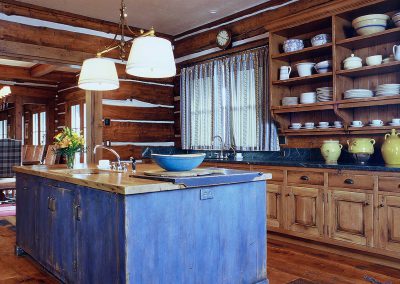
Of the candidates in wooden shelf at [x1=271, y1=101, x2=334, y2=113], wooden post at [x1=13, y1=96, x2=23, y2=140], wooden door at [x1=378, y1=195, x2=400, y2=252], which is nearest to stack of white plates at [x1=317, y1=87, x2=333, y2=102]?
wooden shelf at [x1=271, y1=101, x2=334, y2=113]

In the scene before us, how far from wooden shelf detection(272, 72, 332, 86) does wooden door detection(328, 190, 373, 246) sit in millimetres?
1228

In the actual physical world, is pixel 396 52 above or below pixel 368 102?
above

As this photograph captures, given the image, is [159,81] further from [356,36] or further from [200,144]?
[356,36]

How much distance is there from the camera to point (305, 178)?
12.3 ft

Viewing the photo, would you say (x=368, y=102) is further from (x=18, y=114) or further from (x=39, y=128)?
(x=39, y=128)

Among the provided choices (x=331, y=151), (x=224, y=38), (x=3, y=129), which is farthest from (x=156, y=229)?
(x=3, y=129)

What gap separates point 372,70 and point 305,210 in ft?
5.00

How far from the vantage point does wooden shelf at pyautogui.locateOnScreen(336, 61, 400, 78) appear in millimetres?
3397

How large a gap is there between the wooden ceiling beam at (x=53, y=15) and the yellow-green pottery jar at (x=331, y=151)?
2.76m

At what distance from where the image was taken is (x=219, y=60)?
5.36 metres

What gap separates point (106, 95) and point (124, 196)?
390 cm

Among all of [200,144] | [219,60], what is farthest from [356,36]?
[200,144]

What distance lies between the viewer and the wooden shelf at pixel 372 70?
11.1ft

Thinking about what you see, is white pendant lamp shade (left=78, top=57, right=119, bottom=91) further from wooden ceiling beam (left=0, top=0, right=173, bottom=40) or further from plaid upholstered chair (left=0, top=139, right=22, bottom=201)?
plaid upholstered chair (left=0, top=139, right=22, bottom=201)
